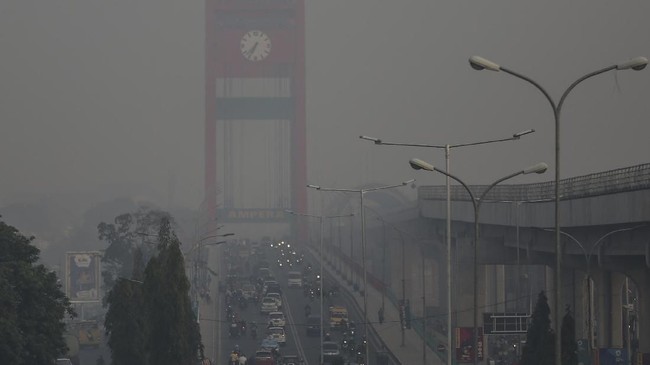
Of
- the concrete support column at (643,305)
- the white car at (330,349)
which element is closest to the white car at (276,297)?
the white car at (330,349)

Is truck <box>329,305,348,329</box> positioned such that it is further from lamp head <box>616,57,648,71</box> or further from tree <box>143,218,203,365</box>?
lamp head <box>616,57,648,71</box>

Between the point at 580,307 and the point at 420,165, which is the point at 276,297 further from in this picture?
the point at 420,165

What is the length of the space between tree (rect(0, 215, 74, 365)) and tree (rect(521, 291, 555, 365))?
512 inches

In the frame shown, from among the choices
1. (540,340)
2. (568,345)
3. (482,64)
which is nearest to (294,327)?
(540,340)

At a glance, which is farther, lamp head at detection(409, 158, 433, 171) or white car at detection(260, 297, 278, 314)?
white car at detection(260, 297, 278, 314)

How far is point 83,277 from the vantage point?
92125mm

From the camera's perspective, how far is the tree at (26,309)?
154 feet

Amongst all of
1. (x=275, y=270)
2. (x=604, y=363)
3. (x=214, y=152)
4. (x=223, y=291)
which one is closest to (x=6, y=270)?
(x=604, y=363)

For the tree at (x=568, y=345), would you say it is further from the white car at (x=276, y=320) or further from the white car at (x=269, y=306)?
the white car at (x=269, y=306)

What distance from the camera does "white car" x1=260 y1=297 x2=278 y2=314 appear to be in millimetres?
97000

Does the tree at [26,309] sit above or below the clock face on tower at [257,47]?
below

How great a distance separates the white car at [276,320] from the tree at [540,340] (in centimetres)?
3773

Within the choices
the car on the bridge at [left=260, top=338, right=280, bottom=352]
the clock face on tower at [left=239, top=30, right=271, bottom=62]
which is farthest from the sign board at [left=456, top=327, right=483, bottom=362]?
the clock face on tower at [left=239, top=30, right=271, bottom=62]

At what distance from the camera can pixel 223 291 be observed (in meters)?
116
